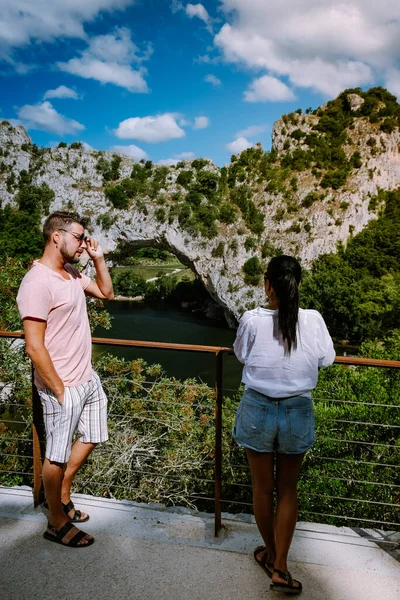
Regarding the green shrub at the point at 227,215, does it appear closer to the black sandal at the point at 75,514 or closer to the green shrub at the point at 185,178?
the green shrub at the point at 185,178

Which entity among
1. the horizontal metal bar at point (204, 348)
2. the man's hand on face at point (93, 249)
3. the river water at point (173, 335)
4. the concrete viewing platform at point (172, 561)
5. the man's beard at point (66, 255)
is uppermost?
the man's hand on face at point (93, 249)

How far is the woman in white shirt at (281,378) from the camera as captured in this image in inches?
64.6

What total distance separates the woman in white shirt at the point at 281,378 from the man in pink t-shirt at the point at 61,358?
0.78m

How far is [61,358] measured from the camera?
1.95m

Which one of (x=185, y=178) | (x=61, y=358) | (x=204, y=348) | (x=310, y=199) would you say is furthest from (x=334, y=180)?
(x=61, y=358)

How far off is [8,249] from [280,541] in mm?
26997

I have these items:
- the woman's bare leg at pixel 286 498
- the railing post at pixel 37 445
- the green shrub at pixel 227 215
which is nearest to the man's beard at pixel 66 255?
the railing post at pixel 37 445

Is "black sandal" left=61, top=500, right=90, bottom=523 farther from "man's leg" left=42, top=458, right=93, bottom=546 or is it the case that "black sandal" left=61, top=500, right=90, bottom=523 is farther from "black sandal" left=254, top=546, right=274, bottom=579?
"black sandal" left=254, top=546, right=274, bottom=579

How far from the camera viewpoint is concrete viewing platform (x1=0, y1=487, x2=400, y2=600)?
1798mm

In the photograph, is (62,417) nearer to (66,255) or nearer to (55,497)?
(55,497)

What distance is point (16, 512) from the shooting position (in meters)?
2.35

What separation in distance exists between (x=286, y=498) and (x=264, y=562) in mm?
448

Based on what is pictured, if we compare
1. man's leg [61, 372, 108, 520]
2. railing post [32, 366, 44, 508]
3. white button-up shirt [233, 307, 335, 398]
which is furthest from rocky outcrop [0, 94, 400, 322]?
white button-up shirt [233, 307, 335, 398]

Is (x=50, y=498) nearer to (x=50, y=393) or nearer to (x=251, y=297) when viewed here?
(x=50, y=393)
